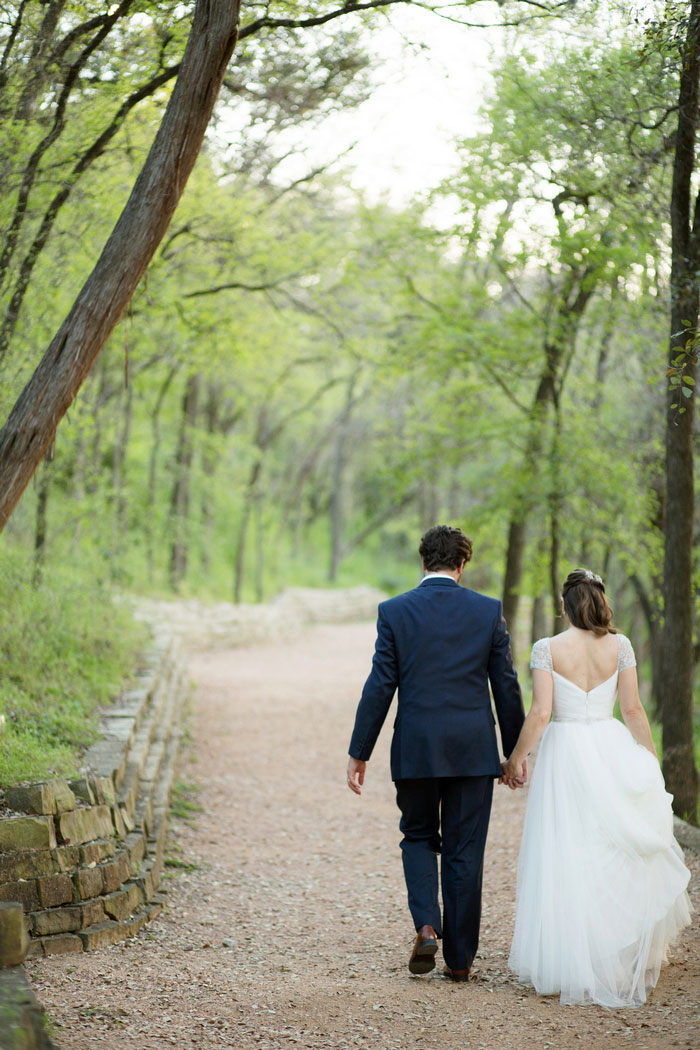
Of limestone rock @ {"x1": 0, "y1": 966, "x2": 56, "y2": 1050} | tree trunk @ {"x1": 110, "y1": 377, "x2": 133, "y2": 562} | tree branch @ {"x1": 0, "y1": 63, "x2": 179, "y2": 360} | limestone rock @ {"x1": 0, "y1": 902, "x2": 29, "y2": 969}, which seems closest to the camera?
limestone rock @ {"x1": 0, "y1": 966, "x2": 56, "y2": 1050}

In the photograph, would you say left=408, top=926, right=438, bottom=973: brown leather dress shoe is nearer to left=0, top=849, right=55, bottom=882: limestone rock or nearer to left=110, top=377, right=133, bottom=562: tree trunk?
left=0, top=849, right=55, bottom=882: limestone rock

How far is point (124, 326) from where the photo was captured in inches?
438

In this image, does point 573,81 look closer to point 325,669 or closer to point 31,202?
point 31,202

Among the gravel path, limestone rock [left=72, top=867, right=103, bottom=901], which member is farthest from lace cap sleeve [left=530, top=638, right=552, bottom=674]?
limestone rock [left=72, top=867, right=103, bottom=901]

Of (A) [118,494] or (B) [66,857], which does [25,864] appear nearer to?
(B) [66,857]

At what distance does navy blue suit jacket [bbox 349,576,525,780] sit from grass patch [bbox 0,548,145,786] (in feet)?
6.77

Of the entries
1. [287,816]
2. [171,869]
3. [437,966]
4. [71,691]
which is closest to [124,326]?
[71,691]

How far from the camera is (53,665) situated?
7371mm

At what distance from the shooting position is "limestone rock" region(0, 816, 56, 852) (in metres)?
4.38

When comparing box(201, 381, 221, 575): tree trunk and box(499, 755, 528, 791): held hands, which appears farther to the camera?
box(201, 381, 221, 575): tree trunk

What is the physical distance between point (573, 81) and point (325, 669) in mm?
12372

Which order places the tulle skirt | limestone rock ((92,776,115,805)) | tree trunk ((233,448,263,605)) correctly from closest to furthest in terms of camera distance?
the tulle skirt → limestone rock ((92,776,115,805)) → tree trunk ((233,448,263,605))

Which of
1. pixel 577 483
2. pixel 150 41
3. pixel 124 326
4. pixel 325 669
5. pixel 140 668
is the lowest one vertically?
pixel 325 669

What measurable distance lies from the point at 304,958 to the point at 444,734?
Result: 68.2 inches
